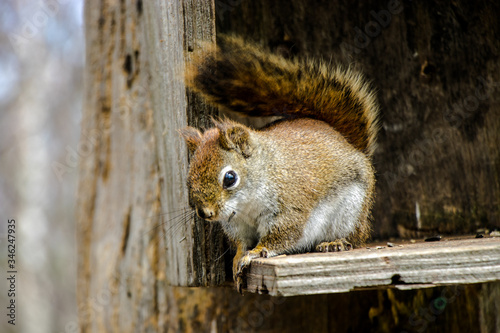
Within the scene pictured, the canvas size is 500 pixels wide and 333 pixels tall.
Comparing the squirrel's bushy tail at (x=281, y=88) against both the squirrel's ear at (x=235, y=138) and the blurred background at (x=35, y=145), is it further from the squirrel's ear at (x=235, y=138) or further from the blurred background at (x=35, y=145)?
the blurred background at (x=35, y=145)

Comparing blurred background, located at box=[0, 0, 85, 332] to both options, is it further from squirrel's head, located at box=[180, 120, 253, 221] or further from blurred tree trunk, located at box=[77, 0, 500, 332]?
squirrel's head, located at box=[180, 120, 253, 221]

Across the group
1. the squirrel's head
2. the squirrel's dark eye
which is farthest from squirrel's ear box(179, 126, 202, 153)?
the squirrel's dark eye

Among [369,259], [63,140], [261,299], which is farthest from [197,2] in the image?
[63,140]

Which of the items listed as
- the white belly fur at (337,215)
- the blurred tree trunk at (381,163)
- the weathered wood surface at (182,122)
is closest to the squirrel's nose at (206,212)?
the weathered wood surface at (182,122)

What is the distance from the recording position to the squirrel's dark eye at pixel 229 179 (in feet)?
4.89

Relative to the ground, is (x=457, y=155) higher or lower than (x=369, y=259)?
higher

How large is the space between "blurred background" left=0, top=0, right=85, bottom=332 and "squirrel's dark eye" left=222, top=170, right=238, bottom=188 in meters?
3.82

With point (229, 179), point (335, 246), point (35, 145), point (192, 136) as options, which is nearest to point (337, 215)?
point (335, 246)

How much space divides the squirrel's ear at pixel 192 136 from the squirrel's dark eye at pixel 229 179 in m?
0.12

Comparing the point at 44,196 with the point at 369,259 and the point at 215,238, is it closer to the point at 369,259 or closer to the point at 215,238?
the point at 215,238

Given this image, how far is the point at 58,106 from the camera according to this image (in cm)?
584

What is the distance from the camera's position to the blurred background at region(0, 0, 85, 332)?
204 inches

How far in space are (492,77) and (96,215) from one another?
5.86ft

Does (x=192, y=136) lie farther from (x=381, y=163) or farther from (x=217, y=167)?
(x=381, y=163)
